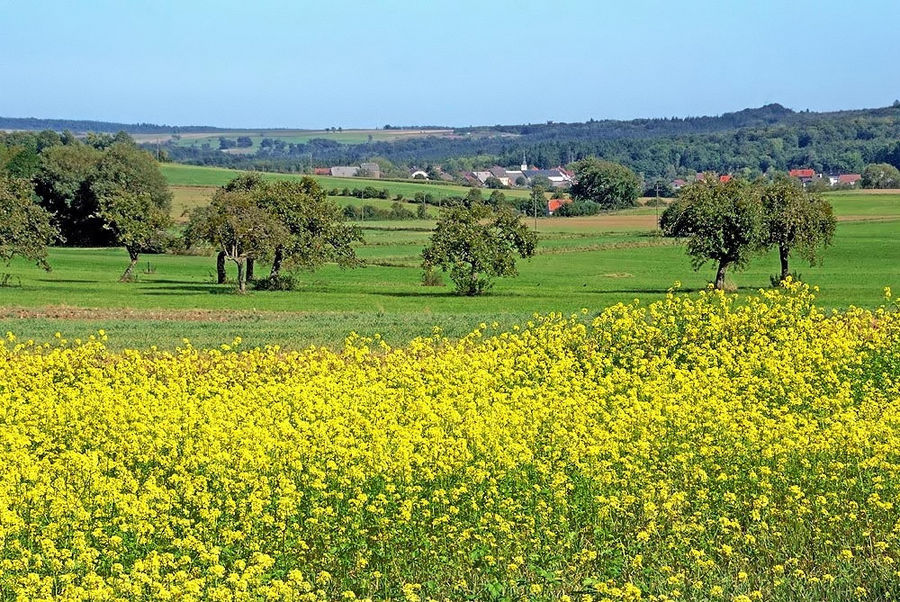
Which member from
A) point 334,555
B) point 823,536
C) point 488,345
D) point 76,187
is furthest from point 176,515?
point 76,187

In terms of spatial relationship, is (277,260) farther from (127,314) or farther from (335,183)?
(335,183)

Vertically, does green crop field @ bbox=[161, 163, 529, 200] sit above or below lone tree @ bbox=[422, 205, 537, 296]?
above

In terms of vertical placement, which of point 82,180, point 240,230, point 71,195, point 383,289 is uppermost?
point 82,180

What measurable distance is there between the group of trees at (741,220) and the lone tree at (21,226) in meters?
31.6

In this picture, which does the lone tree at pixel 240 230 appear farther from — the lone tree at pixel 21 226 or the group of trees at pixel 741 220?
the group of trees at pixel 741 220

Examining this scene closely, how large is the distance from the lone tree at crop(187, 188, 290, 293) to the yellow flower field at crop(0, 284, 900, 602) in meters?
36.4

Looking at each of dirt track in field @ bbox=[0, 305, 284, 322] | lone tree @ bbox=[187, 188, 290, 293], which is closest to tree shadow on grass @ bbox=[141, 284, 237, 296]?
lone tree @ bbox=[187, 188, 290, 293]

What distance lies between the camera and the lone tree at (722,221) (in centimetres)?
5350

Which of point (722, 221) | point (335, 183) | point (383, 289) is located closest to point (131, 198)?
point (383, 289)

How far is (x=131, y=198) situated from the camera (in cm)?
6875

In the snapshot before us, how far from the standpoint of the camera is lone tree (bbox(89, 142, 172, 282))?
66.7 metres

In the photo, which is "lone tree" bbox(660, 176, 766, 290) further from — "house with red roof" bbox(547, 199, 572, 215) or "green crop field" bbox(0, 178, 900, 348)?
"house with red roof" bbox(547, 199, 572, 215)

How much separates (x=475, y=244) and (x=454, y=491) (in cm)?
4335

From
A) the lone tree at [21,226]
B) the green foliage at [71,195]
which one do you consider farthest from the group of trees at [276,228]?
the green foliage at [71,195]
